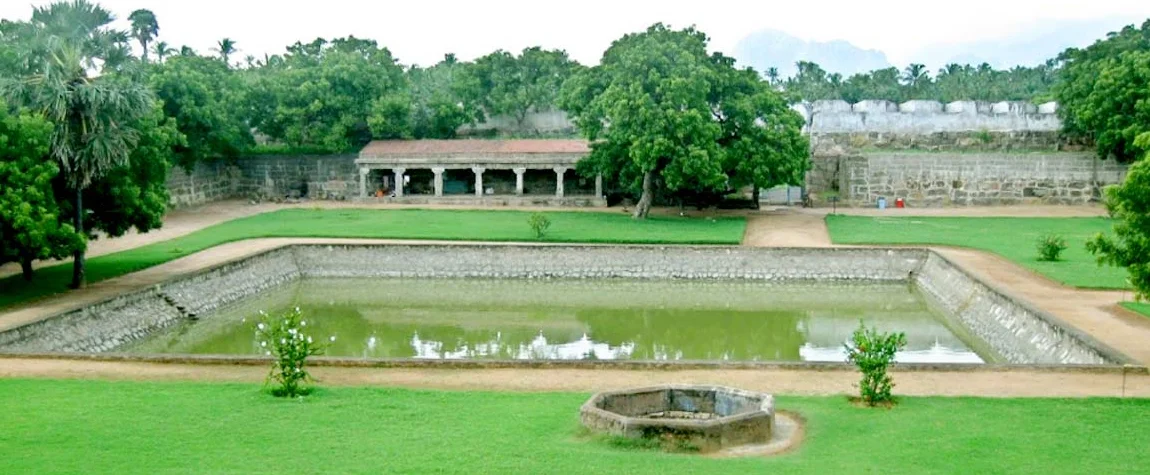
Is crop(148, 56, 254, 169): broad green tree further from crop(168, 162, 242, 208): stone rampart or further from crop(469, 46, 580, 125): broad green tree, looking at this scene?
crop(469, 46, 580, 125): broad green tree

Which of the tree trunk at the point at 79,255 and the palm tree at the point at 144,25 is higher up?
the palm tree at the point at 144,25

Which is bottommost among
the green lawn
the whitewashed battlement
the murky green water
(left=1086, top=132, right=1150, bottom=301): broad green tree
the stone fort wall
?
the murky green water

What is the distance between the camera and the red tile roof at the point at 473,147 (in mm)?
45750

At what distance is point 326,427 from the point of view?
1236cm

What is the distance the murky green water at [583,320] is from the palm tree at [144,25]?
39565 millimetres

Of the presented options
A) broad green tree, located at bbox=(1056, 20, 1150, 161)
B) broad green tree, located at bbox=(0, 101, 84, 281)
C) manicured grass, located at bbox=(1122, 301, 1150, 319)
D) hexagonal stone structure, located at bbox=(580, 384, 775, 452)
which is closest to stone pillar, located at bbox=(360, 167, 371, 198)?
broad green tree, located at bbox=(0, 101, 84, 281)

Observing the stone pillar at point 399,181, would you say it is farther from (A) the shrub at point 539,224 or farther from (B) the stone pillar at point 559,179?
(A) the shrub at point 539,224

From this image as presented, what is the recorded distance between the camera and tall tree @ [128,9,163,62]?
62969mm

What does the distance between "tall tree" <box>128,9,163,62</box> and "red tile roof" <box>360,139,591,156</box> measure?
2380 cm

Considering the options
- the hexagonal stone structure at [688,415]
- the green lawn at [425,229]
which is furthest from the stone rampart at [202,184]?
the hexagonal stone structure at [688,415]

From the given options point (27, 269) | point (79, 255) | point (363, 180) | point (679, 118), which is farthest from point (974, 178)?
point (27, 269)

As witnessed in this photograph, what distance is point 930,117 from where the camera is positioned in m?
49.0

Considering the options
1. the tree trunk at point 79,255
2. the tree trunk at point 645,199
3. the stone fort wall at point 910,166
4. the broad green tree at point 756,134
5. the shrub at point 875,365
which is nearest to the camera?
the shrub at point 875,365

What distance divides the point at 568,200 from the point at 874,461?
34.3 meters
